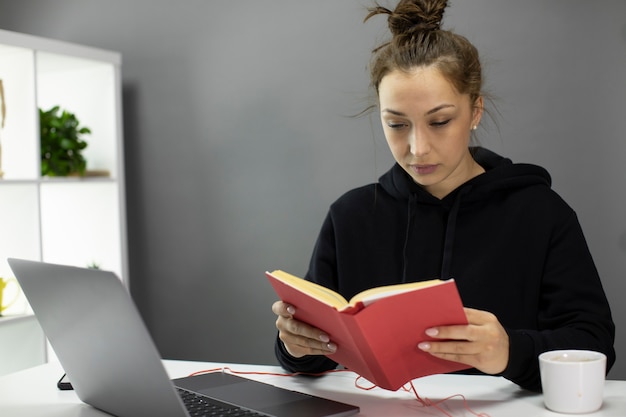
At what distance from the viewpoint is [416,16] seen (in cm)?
153

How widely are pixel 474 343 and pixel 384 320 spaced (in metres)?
0.17

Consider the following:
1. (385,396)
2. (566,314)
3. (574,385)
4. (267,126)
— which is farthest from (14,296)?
(574,385)

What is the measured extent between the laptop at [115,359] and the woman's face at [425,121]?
55cm

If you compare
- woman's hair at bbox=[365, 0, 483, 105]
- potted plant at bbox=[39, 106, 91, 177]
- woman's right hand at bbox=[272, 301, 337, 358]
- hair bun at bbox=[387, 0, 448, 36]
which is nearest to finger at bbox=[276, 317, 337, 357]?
woman's right hand at bbox=[272, 301, 337, 358]

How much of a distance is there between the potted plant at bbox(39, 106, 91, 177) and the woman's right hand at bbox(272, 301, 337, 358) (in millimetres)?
1893

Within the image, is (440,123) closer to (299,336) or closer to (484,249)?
(484,249)

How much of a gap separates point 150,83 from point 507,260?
6.54ft

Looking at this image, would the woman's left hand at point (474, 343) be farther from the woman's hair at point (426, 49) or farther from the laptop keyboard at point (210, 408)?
the woman's hair at point (426, 49)

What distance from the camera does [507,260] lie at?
155 cm

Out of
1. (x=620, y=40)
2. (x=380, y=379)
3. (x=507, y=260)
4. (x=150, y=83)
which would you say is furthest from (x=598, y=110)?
(x=150, y=83)

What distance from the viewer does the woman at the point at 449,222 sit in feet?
4.59

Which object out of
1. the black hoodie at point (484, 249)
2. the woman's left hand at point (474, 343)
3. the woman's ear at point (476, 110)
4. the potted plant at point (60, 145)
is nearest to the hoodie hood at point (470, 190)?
the black hoodie at point (484, 249)

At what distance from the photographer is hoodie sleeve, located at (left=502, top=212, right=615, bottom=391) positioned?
1.19m

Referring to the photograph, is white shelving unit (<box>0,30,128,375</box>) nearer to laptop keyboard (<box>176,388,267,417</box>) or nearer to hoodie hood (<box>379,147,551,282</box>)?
hoodie hood (<box>379,147,551,282</box>)
